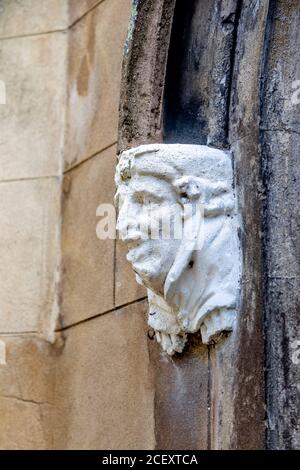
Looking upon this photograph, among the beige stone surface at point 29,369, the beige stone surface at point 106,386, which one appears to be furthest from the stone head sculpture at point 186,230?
the beige stone surface at point 29,369

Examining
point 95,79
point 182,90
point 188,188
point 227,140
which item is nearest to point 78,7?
point 95,79

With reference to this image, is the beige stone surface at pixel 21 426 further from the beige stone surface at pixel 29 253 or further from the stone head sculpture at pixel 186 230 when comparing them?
the stone head sculpture at pixel 186 230

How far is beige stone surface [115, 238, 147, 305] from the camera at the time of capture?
2.98m

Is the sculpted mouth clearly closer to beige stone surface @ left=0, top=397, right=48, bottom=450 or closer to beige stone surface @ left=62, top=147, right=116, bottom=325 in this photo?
beige stone surface @ left=62, top=147, right=116, bottom=325

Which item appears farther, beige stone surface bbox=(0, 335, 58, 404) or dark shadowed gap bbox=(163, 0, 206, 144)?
beige stone surface bbox=(0, 335, 58, 404)

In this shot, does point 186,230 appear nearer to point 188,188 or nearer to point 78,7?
point 188,188

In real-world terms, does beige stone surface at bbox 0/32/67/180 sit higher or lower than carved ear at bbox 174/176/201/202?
higher

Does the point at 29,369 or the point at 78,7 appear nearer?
the point at 29,369

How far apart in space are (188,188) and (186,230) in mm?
91

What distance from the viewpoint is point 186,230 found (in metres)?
2.52

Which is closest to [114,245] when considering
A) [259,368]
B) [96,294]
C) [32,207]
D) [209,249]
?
[96,294]

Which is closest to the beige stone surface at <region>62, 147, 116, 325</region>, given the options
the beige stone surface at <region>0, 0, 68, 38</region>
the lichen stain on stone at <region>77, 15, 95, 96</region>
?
the lichen stain on stone at <region>77, 15, 95, 96</region>

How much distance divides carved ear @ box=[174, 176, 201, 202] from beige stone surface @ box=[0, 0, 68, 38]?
45.8 inches

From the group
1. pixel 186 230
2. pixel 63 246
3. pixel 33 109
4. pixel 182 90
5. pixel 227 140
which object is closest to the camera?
pixel 186 230
